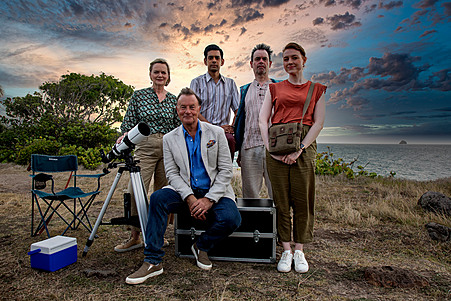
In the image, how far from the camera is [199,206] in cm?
258

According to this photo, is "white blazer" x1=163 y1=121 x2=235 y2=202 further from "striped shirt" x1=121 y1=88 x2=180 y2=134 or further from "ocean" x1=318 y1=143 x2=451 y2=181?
"ocean" x1=318 y1=143 x2=451 y2=181

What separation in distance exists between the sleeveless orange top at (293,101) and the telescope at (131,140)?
1.28 m

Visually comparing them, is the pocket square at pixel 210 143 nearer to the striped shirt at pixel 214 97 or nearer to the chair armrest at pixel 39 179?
the striped shirt at pixel 214 97

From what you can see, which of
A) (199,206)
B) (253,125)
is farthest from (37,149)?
(199,206)

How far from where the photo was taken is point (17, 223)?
13.3ft

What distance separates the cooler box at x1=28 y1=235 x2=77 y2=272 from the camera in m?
2.56

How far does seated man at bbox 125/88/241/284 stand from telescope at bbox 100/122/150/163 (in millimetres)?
242

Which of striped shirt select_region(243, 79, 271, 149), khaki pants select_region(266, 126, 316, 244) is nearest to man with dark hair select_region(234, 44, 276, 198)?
striped shirt select_region(243, 79, 271, 149)

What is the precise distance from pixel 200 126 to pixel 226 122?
77 cm

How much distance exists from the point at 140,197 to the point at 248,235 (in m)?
1.15

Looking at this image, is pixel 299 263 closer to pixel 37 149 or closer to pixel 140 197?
pixel 140 197

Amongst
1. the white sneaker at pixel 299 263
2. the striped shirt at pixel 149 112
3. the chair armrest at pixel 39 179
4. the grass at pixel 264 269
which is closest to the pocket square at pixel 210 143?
the striped shirt at pixel 149 112

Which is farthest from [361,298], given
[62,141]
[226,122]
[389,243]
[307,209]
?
[62,141]

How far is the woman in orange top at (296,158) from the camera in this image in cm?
264
